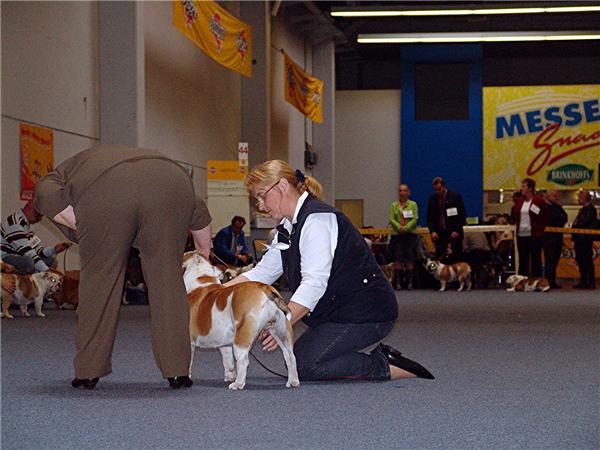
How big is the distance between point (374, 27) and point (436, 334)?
16696mm

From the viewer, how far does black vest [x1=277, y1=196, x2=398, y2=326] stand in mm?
4480

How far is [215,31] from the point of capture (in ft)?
39.2

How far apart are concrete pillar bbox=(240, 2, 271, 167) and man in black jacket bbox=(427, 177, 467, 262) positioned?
12.0 feet

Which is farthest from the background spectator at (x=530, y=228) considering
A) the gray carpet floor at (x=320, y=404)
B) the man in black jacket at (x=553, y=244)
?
the gray carpet floor at (x=320, y=404)

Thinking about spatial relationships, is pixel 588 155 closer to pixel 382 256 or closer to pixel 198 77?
pixel 382 256

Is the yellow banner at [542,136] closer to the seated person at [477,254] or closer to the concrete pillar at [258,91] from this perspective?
the concrete pillar at [258,91]

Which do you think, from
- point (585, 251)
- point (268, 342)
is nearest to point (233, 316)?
point (268, 342)

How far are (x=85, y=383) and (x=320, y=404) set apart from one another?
1071mm

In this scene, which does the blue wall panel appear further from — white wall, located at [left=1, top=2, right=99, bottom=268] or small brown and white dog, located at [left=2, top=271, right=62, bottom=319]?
small brown and white dog, located at [left=2, top=271, right=62, bottom=319]

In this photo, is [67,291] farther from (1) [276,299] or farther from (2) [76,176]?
(1) [276,299]

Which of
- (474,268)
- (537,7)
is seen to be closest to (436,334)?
(474,268)

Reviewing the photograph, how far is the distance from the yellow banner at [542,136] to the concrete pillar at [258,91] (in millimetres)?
7935

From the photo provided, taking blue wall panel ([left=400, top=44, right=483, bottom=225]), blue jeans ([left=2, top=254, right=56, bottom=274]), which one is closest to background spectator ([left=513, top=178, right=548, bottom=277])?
blue jeans ([left=2, top=254, right=56, bottom=274])

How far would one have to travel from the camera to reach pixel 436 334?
7.27 metres
